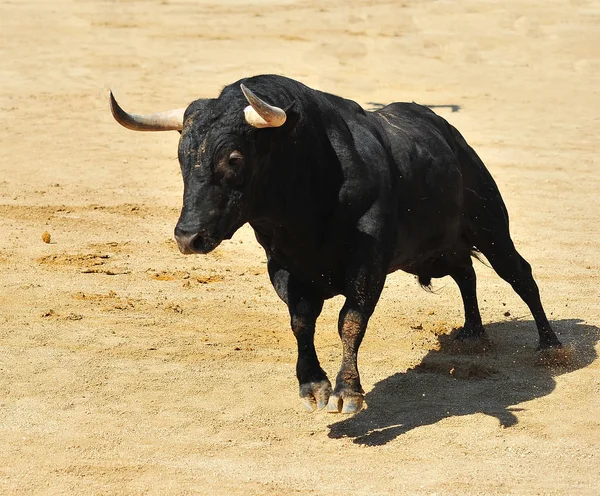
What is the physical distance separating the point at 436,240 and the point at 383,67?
11505 millimetres

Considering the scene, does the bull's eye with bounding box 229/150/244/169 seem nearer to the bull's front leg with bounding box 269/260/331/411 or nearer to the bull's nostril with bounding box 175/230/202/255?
the bull's nostril with bounding box 175/230/202/255

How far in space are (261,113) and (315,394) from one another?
1.75 metres

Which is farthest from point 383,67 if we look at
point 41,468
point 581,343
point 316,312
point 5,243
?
point 41,468

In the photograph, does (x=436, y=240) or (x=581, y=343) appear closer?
(x=436, y=240)

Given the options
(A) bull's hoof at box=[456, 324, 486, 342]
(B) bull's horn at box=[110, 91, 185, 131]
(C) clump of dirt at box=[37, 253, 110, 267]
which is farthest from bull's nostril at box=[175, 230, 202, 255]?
(C) clump of dirt at box=[37, 253, 110, 267]

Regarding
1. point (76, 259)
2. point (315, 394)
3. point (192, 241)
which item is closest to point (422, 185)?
point (315, 394)

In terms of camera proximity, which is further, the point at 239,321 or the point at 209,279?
the point at 209,279

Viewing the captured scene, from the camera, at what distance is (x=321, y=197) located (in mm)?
6551

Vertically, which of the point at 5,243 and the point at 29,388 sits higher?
the point at 29,388

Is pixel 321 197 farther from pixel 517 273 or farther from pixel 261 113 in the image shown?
pixel 517 273

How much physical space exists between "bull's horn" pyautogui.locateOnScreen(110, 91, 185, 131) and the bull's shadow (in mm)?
1995

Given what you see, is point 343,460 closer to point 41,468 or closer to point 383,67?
point 41,468

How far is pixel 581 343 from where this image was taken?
8383mm

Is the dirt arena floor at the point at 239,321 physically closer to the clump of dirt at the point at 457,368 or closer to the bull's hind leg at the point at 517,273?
the clump of dirt at the point at 457,368
